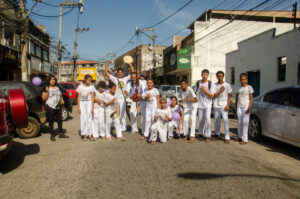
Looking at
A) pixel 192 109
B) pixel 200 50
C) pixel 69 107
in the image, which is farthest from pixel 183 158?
pixel 200 50

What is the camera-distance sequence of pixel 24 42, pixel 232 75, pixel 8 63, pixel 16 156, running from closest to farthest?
pixel 16 156 < pixel 24 42 < pixel 8 63 < pixel 232 75

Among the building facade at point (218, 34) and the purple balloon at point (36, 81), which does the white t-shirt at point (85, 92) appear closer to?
the purple balloon at point (36, 81)

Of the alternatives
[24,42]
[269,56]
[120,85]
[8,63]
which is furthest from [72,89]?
[269,56]

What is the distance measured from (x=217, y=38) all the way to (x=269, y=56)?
1379 cm

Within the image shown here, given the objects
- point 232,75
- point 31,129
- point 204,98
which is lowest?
point 31,129

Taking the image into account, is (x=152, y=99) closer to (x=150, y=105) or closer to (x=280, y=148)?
(x=150, y=105)

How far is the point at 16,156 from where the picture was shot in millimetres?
4789

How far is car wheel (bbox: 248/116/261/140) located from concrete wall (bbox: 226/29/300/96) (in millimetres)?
8635

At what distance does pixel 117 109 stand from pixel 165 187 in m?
3.38

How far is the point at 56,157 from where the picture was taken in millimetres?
4668

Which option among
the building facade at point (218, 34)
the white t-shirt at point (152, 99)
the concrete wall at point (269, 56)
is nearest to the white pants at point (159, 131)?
the white t-shirt at point (152, 99)

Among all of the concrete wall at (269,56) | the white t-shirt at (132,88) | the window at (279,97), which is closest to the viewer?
the window at (279,97)

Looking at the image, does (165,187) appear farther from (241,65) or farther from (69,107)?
(241,65)

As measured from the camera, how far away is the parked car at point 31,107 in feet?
21.3
